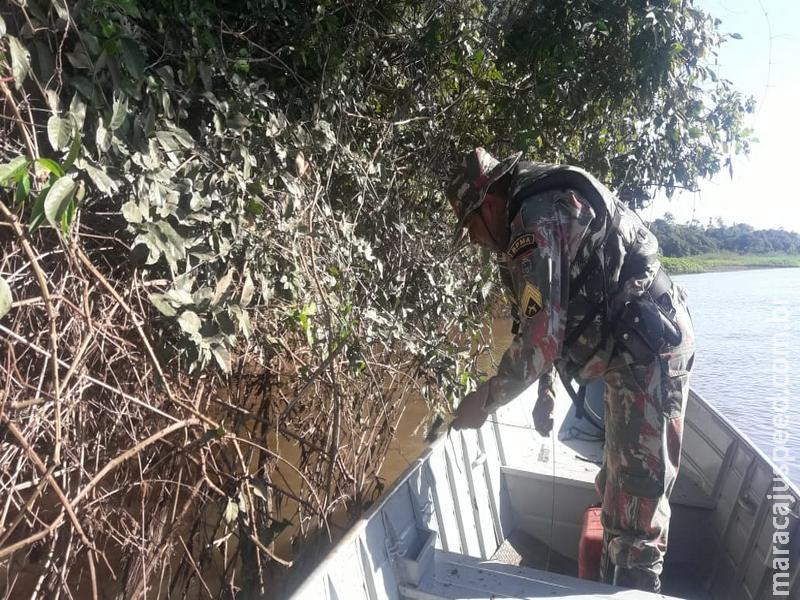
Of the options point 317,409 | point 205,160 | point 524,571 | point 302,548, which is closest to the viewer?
point 524,571

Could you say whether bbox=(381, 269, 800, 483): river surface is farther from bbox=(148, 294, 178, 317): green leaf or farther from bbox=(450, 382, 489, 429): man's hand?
bbox=(148, 294, 178, 317): green leaf

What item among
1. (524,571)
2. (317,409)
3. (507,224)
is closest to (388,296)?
(317,409)

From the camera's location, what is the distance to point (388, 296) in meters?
3.09

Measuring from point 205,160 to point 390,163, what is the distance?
Answer: 5.02 feet

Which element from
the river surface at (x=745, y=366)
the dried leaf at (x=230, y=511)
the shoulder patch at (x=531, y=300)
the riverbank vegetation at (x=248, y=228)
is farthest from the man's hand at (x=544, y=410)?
the dried leaf at (x=230, y=511)

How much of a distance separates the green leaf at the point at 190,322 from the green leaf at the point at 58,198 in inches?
18.8

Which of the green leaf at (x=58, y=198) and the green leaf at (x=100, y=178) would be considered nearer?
the green leaf at (x=58, y=198)

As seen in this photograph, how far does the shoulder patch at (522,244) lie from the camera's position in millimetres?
1597

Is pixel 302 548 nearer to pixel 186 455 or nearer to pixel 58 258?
pixel 186 455

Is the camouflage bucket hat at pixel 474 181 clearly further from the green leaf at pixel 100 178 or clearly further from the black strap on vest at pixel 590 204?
the green leaf at pixel 100 178

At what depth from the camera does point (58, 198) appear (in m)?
1.12

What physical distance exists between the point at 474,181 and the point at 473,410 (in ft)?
2.74

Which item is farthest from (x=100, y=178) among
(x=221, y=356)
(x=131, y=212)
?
(x=221, y=356)

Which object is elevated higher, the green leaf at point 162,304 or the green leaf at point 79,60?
the green leaf at point 79,60
